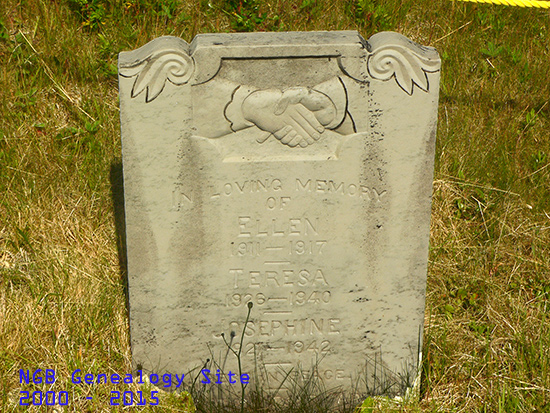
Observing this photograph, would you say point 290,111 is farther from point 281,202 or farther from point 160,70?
point 160,70

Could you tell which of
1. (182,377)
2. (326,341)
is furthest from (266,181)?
(182,377)

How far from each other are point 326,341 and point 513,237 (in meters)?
1.48

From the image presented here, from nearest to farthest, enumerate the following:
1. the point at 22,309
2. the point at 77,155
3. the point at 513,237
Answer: the point at 22,309, the point at 513,237, the point at 77,155

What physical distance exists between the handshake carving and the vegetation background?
1.21 m

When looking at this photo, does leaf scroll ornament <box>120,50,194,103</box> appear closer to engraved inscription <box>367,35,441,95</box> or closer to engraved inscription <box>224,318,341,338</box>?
engraved inscription <box>367,35,441,95</box>

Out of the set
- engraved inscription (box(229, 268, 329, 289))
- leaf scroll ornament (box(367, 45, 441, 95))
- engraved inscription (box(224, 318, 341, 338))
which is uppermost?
leaf scroll ornament (box(367, 45, 441, 95))

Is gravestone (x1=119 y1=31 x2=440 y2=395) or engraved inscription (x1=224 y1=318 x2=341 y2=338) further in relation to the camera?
engraved inscription (x1=224 y1=318 x2=341 y2=338)

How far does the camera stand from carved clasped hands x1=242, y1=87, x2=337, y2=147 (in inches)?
95.0

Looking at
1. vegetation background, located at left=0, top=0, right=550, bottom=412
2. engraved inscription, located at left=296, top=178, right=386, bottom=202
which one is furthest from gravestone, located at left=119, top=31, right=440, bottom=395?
vegetation background, located at left=0, top=0, right=550, bottom=412

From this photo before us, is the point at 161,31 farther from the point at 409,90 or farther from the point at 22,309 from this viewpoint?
the point at 409,90

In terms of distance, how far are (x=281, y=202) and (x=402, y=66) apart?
709mm

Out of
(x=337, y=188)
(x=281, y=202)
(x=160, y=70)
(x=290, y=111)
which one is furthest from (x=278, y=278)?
(x=160, y=70)

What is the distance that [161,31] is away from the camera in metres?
4.59

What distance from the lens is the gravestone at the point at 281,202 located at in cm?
238
